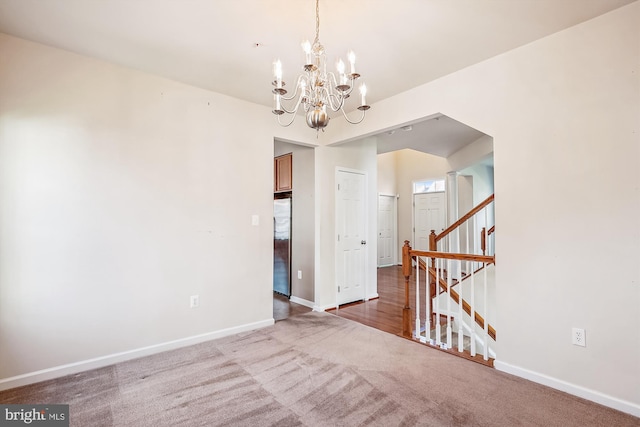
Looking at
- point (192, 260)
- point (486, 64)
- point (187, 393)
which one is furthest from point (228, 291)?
point (486, 64)

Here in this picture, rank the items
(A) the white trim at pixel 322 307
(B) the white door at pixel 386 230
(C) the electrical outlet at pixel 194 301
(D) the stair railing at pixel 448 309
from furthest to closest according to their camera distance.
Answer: (B) the white door at pixel 386 230 < (A) the white trim at pixel 322 307 < (C) the electrical outlet at pixel 194 301 < (D) the stair railing at pixel 448 309

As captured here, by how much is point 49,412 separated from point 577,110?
13.4ft

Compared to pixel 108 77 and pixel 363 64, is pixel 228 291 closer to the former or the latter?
pixel 108 77

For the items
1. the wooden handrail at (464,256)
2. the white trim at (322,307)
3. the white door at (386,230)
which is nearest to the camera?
the wooden handrail at (464,256)

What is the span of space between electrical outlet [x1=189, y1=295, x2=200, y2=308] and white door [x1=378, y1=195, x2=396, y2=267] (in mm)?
5683

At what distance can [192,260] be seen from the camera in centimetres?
299

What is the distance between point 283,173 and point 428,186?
4474mm

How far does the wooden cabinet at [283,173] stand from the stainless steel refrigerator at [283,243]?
0.43 feet

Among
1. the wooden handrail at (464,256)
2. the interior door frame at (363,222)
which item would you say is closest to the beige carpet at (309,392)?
the wooden handrail at (464,256)

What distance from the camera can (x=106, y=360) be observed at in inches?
98.7

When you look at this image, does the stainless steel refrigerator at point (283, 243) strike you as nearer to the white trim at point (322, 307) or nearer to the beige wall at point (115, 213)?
the white trim at point (322, 307)

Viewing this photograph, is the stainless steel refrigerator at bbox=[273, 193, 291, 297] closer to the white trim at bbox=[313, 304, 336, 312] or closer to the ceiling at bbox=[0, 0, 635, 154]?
the white trim at bbox=[313, 304, 336, 312]

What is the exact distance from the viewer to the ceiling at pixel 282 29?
6.14 ft

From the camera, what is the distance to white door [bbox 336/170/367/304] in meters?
4.30
